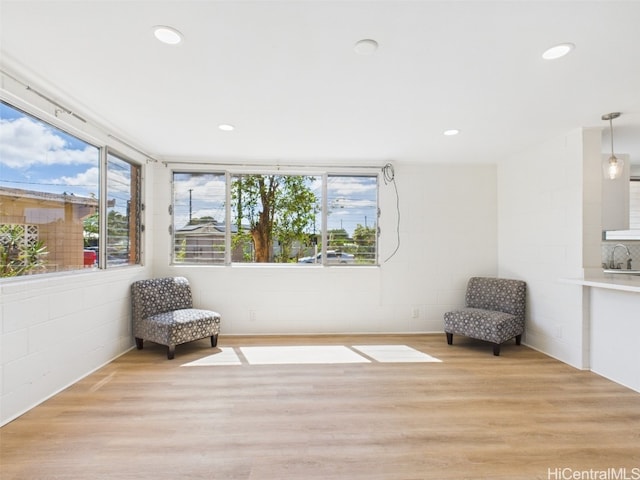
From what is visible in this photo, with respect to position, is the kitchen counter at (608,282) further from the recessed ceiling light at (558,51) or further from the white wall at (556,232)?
the recessed ceiling light at (558,51)

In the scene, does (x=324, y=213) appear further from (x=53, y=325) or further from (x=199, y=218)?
(x=53, y=325)

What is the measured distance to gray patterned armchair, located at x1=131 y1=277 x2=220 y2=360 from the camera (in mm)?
3246

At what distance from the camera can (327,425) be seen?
207 cm

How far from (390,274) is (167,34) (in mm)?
3551

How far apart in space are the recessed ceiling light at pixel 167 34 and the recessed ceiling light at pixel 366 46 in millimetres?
985

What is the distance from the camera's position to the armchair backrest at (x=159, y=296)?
3453mm

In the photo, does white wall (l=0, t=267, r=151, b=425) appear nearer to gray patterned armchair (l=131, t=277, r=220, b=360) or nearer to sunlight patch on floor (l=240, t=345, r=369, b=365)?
gray patterned armchair (l=131, t=277, r=220, b=360)

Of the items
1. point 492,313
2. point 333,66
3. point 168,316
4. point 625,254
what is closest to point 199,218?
point 168,316

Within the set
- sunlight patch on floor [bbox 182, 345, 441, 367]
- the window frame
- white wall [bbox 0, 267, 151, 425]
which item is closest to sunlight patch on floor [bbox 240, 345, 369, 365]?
sunlight patch on floor [bbox 182, 345, 441, 367]

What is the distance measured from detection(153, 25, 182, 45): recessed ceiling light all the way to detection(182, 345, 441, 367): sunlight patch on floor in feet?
9.02

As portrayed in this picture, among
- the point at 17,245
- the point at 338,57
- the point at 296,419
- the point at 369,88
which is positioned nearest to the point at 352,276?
the point at 296,419

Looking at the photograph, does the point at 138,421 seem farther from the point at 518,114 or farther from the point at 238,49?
the point at 518,114

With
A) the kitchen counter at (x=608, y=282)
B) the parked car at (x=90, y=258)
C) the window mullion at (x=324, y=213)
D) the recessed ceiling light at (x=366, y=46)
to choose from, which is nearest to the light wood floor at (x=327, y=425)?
the kitchen counter at (x=608, y=282)

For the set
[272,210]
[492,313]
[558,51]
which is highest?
[558,51]
